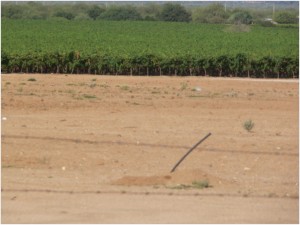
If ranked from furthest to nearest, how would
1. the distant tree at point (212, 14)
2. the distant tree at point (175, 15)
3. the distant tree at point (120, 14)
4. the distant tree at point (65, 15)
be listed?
the distant tree at point (65, 15) < the distant tree at point (175, 15) < the distant tree at point (120, 14) < the distant tree at point (212, 14)

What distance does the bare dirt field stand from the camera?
963cm

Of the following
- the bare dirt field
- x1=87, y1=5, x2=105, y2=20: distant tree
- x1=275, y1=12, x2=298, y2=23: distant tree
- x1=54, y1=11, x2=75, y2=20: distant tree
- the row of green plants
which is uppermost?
the bare dirt field

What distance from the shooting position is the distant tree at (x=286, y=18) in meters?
74.7

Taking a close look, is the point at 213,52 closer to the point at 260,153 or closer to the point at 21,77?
the point at 21,77

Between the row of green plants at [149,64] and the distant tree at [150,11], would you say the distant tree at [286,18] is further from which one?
the row of green plants at [149,64]

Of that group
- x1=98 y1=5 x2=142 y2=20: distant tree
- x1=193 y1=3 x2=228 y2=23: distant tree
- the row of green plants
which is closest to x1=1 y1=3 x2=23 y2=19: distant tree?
x1=98 y1=5 x2=142 y2=20: distant tree

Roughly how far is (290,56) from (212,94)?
1037 cm

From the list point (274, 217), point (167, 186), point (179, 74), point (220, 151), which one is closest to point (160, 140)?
point (220, 151)

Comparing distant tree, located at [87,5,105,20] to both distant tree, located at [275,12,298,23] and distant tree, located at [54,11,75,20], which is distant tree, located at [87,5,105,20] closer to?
distant tree, located at [54,11,75,20]

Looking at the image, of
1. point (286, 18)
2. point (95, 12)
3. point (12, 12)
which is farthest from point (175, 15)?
point (12, 12)

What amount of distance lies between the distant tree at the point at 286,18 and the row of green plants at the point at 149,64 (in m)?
41.1

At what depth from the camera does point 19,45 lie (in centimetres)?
3850

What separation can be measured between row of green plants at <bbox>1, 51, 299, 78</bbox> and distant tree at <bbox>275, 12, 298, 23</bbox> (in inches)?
1619

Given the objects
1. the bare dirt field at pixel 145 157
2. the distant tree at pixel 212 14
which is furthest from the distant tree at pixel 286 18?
the bare dirt field at pixel 145 157
